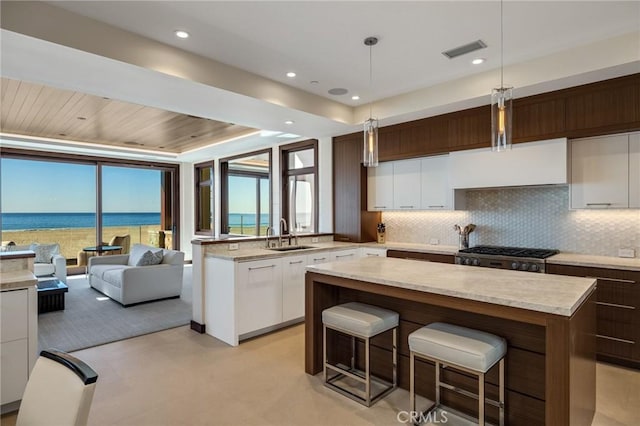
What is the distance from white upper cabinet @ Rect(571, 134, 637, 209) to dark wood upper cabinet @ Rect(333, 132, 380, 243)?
8.54ft

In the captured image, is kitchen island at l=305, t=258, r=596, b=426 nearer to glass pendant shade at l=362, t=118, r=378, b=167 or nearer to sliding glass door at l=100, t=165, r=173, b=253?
glass pendant shade at l=362, t=118, r=378, b=167

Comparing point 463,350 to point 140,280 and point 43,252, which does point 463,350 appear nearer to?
point 140,280

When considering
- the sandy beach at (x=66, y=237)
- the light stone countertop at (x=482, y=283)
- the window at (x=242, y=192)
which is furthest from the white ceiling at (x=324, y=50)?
the sandy beach at (x=66, y=237)

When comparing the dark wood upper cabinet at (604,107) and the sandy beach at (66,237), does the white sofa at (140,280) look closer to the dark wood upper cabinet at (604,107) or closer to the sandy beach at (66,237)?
the sandy beach at (66,237)

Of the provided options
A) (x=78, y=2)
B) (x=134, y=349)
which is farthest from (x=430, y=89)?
(x=134, y=349)

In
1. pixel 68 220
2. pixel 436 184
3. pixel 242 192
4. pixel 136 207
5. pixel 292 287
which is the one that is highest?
pixel 242 192

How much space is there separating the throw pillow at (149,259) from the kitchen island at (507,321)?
3.47 m

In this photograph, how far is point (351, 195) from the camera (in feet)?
17.7

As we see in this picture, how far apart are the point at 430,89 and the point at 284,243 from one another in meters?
2.71

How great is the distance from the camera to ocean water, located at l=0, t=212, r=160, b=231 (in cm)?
818

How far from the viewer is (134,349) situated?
3.57 meters

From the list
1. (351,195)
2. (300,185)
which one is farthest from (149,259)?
(351,195)

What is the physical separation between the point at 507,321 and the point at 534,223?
7.78ft

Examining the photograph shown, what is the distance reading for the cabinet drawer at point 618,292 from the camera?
303 cm
